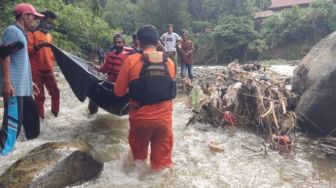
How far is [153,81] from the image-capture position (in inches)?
158

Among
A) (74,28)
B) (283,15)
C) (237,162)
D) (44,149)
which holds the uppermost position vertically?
(283,15)

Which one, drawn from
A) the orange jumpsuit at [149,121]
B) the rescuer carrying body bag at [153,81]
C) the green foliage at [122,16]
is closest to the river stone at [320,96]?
the orange jumpsuit at [149,121]

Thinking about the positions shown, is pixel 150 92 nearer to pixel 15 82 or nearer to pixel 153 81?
pixel 153 81

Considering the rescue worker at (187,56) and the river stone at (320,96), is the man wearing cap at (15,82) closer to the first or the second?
the river stone at (320,96)

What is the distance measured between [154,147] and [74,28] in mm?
12326

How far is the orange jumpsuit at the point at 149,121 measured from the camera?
13.4 ft

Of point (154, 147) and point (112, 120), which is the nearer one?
point (154, 147)

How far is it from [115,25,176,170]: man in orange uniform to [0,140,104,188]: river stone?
595mm

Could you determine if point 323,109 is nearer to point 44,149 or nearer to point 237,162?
point 237,162

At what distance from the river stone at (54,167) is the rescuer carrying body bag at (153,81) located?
92cm

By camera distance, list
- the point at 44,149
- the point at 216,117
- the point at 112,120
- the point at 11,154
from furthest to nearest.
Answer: the point at 112,120
the point at 216,117
the point at 11,154
the point at 44,149

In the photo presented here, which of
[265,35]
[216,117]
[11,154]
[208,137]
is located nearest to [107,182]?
[11,154]

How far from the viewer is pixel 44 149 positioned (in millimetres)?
4266

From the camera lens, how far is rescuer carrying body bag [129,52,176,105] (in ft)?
13.2
